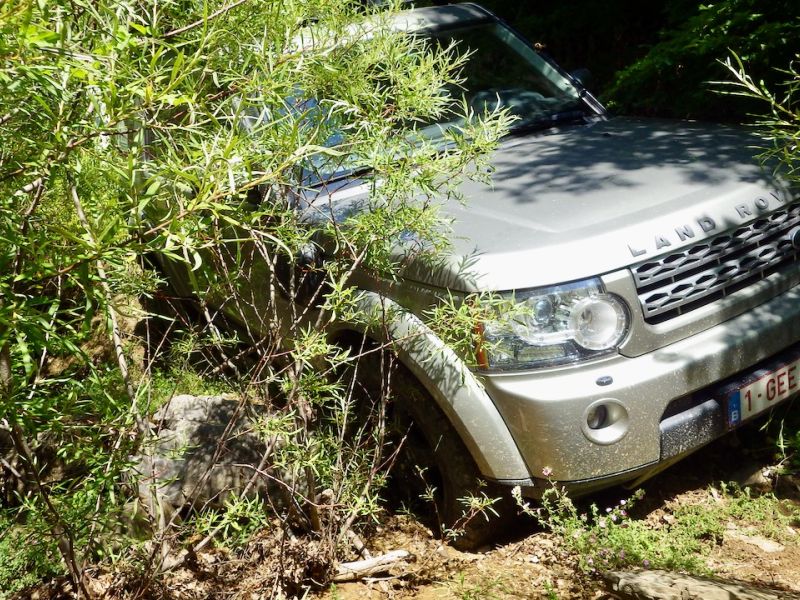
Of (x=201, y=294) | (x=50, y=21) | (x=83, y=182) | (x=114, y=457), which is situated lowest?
(x=114, y=457)

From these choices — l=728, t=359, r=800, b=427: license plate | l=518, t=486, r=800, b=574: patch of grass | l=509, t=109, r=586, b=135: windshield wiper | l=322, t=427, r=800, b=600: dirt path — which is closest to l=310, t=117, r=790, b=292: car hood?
l=509, t=109, r=586, b=135: windshield wiper

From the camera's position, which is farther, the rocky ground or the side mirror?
the side mirror

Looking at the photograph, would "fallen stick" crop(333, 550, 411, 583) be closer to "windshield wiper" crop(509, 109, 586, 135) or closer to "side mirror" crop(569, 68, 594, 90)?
"windshield wiper" crop(509, 109, 586, 135)

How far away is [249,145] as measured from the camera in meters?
2.33

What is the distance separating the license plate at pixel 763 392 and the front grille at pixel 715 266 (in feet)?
1.15

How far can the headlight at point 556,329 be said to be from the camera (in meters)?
2.85

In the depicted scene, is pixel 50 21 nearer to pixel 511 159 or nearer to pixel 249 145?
pixel 249 145

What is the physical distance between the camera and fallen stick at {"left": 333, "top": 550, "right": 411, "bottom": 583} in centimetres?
307

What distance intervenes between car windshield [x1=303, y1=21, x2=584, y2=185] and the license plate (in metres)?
1.75

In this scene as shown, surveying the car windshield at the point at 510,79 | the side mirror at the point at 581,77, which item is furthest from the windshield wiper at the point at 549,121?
the side mirror at the point at 581,77

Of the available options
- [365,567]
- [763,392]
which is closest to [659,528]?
[763,392]

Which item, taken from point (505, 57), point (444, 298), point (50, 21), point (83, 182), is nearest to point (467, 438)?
point (444, 298)

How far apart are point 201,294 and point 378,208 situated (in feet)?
2.23

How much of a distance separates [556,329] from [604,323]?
0.18 m
